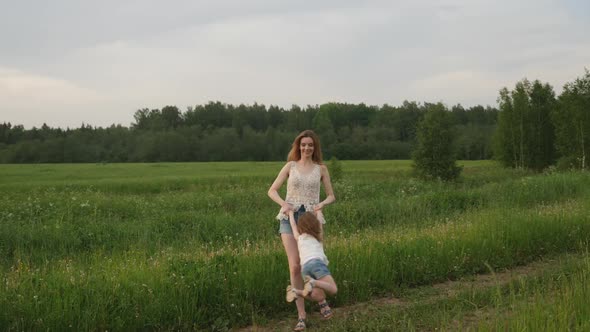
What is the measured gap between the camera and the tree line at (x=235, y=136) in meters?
84.0

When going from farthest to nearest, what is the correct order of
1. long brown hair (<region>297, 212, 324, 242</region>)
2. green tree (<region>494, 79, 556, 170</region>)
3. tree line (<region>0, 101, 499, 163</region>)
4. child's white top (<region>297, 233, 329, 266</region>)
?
tree line (<region>0, 101, 499, 163</region>)
green tree (<region>494, 79, 556, 170</region>)
long brown hair (<region>297, 212, 324, 242</region>)
child's white top (<region>297, 233, 329, 266</region>)

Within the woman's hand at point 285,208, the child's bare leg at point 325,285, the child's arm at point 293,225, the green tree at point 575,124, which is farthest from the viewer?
the green tree at point 575,124

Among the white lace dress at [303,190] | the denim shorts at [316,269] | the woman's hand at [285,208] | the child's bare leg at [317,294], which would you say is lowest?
the child's bare leg at [317,294]

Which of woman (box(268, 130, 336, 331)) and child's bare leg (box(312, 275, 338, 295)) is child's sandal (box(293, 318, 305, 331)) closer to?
woman (box(268, 130, 336, 331))

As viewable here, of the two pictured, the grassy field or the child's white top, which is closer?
the child's white top

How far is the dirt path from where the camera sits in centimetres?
632

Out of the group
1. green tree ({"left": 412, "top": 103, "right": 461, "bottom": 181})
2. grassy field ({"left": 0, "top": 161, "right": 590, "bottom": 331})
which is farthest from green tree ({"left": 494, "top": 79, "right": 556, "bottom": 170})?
grassy field ({"left": 0, "top": 161, "right": 590, "bottom": 331})

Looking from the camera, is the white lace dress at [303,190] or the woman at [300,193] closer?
the woman at [300,193]

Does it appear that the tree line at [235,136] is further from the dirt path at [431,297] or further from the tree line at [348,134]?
the dirt path at [431,297]

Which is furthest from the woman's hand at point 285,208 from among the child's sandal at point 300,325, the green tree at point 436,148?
the green tree at point 436,148

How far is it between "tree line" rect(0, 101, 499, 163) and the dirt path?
223 feet

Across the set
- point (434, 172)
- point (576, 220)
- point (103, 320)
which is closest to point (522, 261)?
point (576, 220)

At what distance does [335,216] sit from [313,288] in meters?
11.7

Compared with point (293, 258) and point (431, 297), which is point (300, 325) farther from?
point (431, 297)
